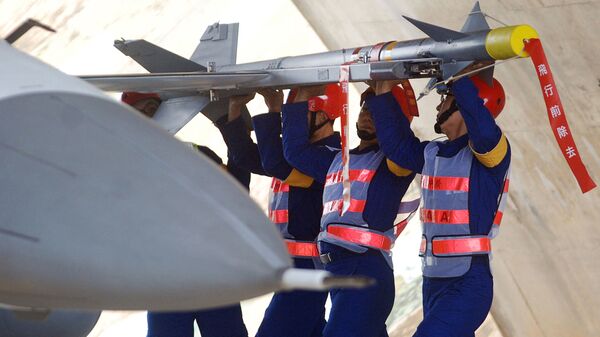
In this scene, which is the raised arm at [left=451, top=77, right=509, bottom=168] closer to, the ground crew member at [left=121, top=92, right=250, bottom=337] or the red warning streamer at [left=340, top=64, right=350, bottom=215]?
the red warning streamer at [left=340, top=64, right=350, bottom=215]

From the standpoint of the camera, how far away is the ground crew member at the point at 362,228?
491 centimetres

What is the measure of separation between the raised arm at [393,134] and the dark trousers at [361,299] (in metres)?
0.48

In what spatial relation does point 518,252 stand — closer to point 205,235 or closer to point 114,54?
point 205,235

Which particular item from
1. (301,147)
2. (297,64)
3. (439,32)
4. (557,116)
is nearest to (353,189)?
(301,147)

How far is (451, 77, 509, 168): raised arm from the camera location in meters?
4.39

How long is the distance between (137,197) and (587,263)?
392 cm

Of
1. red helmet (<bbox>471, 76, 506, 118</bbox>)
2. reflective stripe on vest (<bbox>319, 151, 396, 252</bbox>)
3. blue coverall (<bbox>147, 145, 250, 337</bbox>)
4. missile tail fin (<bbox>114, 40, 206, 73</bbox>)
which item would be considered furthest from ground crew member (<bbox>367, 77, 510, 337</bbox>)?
missile tail fin (<bbox>114, 40, 206, 73</bbox>)

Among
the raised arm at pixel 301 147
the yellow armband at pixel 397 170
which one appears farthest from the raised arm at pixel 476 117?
the raised arm at pixel 301 147

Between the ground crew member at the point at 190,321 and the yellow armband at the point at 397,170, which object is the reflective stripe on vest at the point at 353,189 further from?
the ground crew member at the point at 190,321

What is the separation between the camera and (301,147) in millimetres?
5309

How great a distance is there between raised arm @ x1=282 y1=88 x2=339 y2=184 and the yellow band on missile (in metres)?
1.26

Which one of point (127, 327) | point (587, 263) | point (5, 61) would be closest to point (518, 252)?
point (587, 263)

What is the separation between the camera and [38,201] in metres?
2.46

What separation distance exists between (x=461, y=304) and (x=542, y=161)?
5.15 feet
